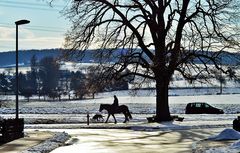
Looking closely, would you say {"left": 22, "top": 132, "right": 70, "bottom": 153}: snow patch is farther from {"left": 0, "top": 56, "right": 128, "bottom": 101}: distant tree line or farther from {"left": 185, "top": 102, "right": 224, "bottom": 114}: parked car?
{"left": 0, "top": 56, "right": 128, "bottom": 101}: distant tree line

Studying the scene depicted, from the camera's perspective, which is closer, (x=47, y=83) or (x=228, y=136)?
(x=228, y=136)

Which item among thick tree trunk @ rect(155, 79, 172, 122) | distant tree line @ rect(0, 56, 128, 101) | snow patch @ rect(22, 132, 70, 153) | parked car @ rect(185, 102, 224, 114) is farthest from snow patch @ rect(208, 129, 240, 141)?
distant tree line @ rect(0, 56, 128, 101)

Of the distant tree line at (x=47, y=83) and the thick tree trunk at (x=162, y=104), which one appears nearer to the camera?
the thick tree trunk at (x=162, y=104)

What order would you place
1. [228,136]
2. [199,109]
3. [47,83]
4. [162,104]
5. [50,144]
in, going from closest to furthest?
[50,144], [228,136], [162,104], [199,109], [47,83]

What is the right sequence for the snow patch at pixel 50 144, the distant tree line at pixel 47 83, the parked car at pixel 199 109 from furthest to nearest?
the distant tree line at pixel 47 83 < the parked car at pixel 199 109 < the snow patch at pixel 50 144

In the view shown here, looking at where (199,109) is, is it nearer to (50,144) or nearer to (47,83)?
(50,144)

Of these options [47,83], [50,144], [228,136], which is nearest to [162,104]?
[228,136]

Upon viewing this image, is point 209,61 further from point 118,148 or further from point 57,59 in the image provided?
point 118,148

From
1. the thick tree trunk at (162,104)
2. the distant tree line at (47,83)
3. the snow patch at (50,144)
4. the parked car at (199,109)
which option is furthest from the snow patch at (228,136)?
the distant tree line at (47,83)

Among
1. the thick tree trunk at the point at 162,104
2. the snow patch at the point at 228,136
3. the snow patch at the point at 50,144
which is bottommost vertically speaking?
the snow patch at the point at 50,144

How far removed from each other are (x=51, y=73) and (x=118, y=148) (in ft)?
508

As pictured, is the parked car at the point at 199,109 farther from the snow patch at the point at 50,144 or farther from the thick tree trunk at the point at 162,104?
the snow patch at the point at 50,144

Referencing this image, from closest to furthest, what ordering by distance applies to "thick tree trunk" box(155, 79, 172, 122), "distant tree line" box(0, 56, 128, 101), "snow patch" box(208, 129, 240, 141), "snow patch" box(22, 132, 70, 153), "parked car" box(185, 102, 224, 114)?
"snow patch" box(22, 132, 70, 153) < "snow patch" box(208, 129, 240, 141) < "thick tree trunk" box(155, 79, 172, 122) < "parked car" box(185, 102, 224, 114) < "distant tree line" box(0, 56, 128, 101)

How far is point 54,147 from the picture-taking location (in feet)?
70.4
